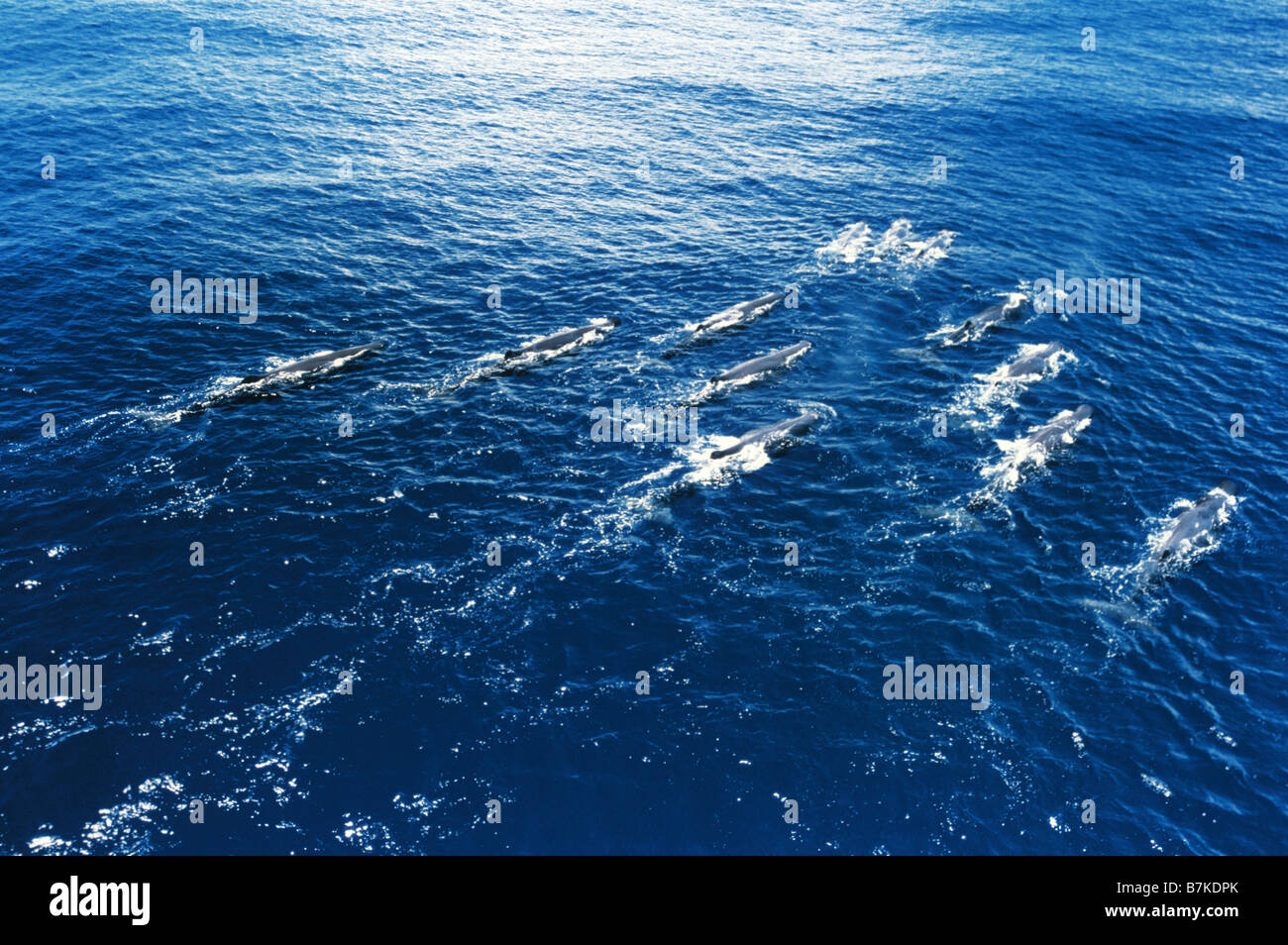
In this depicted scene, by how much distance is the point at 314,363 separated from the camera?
72.6 meters

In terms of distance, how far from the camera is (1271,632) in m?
55.8

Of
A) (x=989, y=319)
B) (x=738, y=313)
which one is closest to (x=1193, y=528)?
(x=989, y=319)

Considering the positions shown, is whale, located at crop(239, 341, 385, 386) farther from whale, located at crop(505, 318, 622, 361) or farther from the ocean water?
whale, located at crop(505, 318, 622, 361)

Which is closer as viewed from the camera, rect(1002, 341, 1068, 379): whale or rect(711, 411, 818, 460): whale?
rect(711, 411, 818, 460): whale

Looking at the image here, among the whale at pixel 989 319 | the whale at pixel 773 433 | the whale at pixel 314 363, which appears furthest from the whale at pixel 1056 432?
the whale at pixel 314 363

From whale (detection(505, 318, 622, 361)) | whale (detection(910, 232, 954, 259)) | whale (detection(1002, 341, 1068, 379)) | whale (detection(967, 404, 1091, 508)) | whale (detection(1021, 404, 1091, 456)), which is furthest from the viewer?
whale (detection(910, 232, 954, 259))

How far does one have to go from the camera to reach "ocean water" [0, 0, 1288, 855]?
46.2 m

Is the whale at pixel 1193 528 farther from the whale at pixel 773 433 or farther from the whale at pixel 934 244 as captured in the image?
the whale at pixel 934 244

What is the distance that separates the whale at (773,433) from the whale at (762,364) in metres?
6.60

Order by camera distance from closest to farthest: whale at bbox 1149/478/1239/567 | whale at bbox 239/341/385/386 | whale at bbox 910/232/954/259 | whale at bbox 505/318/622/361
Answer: whale at bbox 1149/478/1239/567 → whale at bbox 239/341/385/386 → whale at bbox 505/318/622/361 → whale at bbox 910/232/954/259

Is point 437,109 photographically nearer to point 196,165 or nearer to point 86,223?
point 196,165

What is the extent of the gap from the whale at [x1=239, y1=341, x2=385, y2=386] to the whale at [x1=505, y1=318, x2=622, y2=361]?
11.0 meters

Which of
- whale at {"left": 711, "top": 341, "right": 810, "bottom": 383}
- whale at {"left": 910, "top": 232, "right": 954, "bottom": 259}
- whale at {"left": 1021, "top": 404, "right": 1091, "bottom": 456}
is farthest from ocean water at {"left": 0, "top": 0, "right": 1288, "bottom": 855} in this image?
whale at {"left": 711, "top": 341, "right": 810, "bottom": 383}
